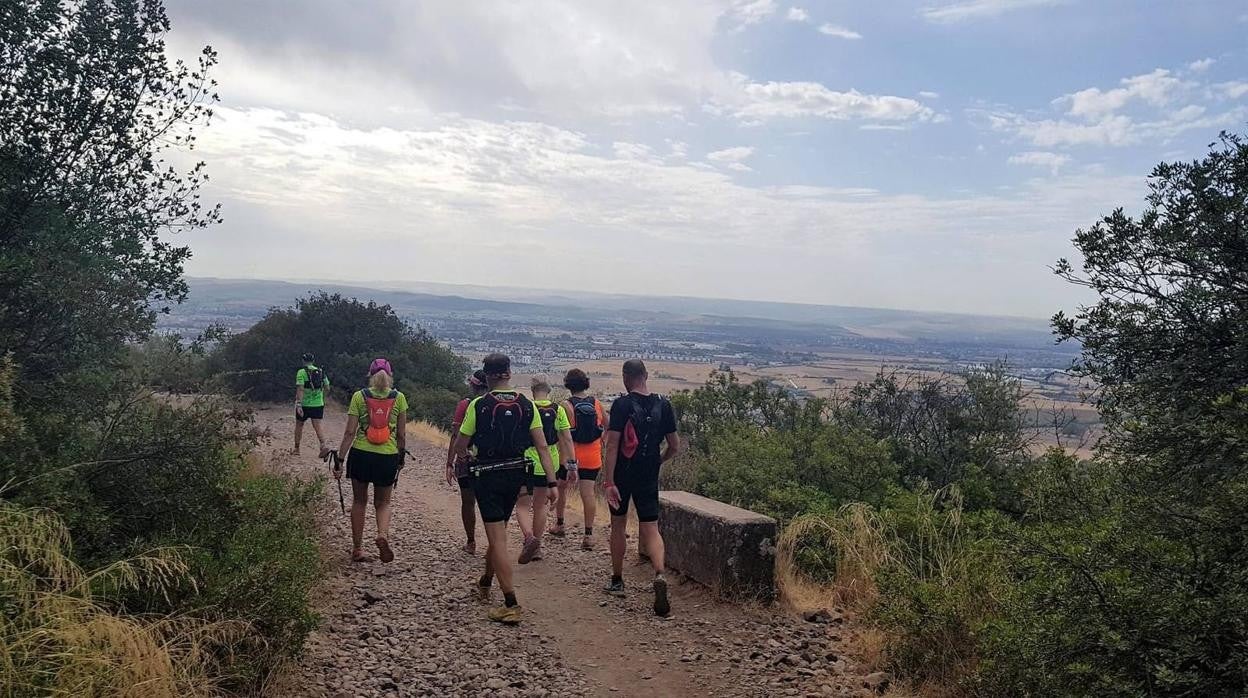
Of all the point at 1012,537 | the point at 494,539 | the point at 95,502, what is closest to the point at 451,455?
the point at 494,539

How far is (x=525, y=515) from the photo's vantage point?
7.68 metres

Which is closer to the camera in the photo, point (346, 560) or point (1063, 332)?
point (1063, 332)

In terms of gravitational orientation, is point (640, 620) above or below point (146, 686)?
below

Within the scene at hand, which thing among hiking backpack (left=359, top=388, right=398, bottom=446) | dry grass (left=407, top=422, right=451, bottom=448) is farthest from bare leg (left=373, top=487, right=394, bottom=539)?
dry grass (left=407, top=422, right=451, bottom=448)

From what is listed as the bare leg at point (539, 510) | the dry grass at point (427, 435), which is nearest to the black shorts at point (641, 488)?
the bare leg at point (539, 510)

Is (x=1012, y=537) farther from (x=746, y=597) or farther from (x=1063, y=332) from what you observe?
(x=746, y=597)

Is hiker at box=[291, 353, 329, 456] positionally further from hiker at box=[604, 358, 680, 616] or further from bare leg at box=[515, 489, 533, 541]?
hiker at box=[604, 358, 680, 616]

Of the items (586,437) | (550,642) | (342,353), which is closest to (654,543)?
(550,642)

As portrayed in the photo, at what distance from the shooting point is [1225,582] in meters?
3.34

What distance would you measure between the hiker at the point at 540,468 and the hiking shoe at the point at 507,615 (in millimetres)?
1237

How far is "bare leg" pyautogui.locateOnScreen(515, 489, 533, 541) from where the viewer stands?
762cm

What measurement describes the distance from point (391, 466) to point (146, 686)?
147 inches

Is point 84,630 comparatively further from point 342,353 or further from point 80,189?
point 342,353

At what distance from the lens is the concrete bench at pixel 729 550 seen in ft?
20.5
